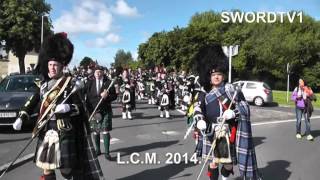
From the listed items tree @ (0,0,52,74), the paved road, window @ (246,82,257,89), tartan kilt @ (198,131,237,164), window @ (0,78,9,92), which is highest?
tree @ (0,0,52,74)

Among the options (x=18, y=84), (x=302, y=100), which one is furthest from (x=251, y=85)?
(x=18, y=84)

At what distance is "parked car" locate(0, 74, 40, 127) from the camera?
45.1 ft

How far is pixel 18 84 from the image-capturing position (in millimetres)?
15922

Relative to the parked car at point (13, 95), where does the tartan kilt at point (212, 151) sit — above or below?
below

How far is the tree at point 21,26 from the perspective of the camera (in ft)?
168

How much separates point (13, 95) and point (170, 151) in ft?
17.7

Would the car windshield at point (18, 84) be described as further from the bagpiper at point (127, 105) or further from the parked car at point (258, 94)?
the parked car at point (258, 94)

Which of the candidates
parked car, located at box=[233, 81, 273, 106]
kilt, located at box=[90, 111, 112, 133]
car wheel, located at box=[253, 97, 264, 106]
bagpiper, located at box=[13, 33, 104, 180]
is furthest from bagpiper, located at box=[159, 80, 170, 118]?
bagpiper, located at box=[13, 33, 104, 180]

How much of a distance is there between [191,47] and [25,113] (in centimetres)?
6387

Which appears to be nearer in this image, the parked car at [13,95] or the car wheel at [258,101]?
the parked car at [13,95]

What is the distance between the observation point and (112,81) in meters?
10.2

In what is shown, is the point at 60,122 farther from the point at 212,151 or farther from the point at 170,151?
the point at 170,151

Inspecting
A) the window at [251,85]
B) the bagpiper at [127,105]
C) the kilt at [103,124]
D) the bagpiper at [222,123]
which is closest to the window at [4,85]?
→ the bagpiper at [127,105]

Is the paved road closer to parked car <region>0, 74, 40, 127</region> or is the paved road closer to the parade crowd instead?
parked car <region>0, 74, 40, 127</region>
